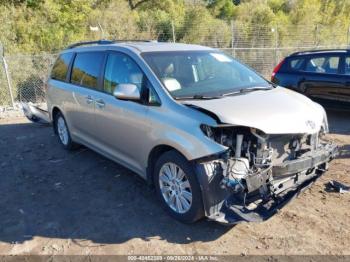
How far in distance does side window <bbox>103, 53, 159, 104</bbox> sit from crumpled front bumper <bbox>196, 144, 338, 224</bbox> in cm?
110

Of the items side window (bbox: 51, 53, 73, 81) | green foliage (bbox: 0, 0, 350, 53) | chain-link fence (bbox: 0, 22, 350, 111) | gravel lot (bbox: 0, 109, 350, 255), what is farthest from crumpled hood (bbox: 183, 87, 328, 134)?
green foliage (bbox: 0, 0, 350, 53)

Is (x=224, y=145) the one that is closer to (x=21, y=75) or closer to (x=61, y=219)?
(x=61, y=219)

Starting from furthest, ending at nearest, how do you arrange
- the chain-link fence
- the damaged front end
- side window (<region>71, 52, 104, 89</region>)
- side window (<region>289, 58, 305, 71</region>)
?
1. the chain-link fence
2. side window (<region>289, 58, 305, 71</region>)
3. side window (<region>71, 52, 104, 89</region>)
4. the damaged front end

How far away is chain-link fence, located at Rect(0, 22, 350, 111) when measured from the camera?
10742mm

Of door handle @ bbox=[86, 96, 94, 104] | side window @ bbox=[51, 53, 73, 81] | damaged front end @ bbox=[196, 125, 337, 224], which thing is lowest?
damaged front end @ bbox=[196, 125, 337, 224]

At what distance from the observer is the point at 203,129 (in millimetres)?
3369

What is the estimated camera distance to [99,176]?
521 cm

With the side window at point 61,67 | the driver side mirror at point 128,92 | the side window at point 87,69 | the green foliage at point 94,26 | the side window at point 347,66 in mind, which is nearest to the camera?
the driver side mirror at point 128,92

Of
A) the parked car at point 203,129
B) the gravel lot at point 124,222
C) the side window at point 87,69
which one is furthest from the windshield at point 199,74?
the gravel lot at point 124,222

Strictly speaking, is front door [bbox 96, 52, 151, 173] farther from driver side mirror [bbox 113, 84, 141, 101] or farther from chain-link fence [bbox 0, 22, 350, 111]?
chain-link fence [bbox 0, 22, 350, 111]

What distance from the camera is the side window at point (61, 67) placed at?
604 cm

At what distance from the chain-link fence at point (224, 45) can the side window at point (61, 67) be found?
4.22 metres

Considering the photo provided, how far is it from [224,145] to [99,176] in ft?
8.24

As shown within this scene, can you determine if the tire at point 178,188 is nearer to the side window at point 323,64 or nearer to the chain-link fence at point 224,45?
the side window at point 323,64
